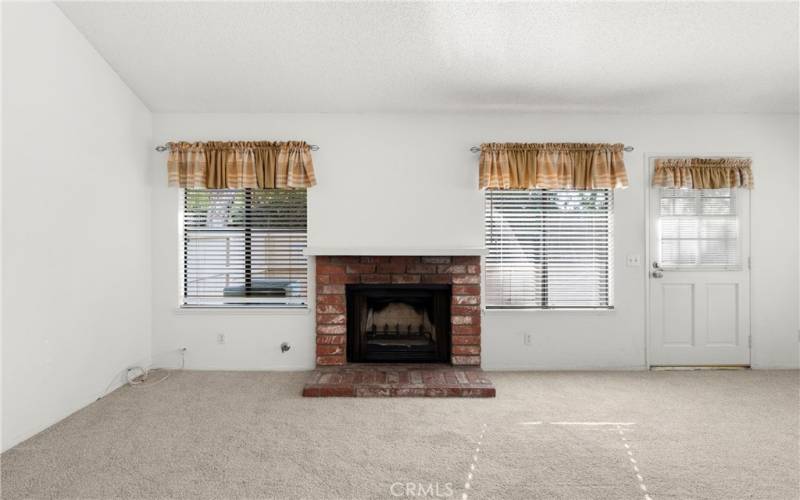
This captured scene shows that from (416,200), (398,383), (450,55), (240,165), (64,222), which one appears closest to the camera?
(64,222)

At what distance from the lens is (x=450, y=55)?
129 inches

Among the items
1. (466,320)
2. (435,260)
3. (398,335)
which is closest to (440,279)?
(435,260)

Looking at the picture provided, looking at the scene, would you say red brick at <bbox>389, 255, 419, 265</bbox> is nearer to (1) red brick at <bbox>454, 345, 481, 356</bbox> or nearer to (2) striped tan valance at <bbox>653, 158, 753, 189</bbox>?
(1) red brick at <bbox>454, 345, 481, 356</bbox>

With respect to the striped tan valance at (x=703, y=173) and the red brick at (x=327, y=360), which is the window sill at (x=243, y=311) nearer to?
the red brick at (x=327, y=360)

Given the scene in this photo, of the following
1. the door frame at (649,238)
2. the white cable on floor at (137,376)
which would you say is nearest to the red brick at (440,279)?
the door frame at (649,238)

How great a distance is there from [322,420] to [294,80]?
2.58 meters

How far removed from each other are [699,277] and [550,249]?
4.49 feet

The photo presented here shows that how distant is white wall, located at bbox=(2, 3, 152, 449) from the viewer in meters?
2.57

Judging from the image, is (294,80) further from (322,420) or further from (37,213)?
(322,420)

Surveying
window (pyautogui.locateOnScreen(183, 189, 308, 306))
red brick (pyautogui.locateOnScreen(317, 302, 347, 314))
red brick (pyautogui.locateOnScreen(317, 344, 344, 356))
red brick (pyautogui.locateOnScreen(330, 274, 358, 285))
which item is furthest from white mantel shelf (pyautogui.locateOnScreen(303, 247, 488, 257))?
red brick (pyautogui.locateOnScreen(317, 344, 344, 356))

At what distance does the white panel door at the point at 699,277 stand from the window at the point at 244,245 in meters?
3.28

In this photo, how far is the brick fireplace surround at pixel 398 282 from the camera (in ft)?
13.1

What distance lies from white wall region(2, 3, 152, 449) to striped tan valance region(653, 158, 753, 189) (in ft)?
15.0

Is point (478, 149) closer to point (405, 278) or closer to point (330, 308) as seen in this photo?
point (405, 278)
